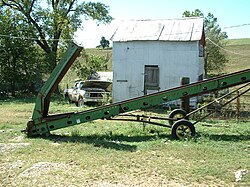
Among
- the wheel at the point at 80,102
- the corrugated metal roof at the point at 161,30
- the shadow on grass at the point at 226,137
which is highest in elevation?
the corrugated metal roof at the point at 161,30

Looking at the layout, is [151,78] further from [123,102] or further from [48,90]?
[48,90]

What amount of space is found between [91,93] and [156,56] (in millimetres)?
4287

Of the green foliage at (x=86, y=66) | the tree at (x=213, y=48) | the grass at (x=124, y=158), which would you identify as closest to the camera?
the grass at (x=124, y=158)

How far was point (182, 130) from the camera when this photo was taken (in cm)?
942

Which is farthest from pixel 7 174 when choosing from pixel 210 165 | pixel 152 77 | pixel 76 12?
pixel 76 12

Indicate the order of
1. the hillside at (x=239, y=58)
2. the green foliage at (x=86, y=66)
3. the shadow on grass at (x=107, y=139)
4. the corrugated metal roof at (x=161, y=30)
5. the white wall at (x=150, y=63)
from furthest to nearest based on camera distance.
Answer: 1. the hillside at (x=239, y=58)
2. the green foliage at (x=86, y=66)
3. the corrugated metal roof at (x=161, y=30)
4. the white wall at (x=150, y=63)
5. the shadow on grass at (x=107, y=139)

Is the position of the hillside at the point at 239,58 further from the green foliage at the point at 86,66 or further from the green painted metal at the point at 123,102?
the green painted metal at the point at 123,102

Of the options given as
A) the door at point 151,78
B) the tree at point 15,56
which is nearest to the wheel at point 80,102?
the door at point 151,78

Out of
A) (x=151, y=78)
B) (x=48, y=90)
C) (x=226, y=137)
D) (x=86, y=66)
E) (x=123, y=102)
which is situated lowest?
(x=226, y=137)

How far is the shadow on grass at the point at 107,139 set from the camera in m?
8.47

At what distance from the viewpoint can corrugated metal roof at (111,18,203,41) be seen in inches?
731

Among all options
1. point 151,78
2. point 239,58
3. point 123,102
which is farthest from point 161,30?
point 239,58

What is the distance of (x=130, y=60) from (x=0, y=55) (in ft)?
44.5

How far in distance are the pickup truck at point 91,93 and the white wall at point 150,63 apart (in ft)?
2.51
